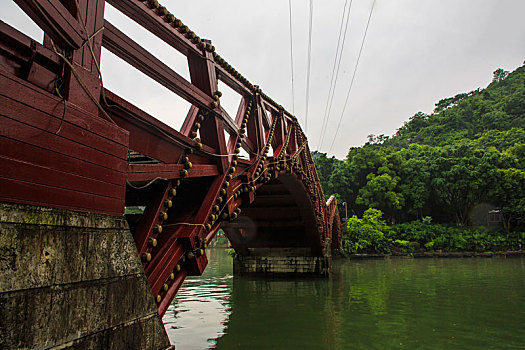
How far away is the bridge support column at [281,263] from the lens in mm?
21641

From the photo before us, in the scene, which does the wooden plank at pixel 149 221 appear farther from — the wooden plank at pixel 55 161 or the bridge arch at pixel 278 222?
the bridge arch at pixel 278 222

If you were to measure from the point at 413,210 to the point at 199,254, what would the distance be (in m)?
45.2

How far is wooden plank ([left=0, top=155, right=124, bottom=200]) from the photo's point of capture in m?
2.75

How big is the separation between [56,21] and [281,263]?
66.2 feet

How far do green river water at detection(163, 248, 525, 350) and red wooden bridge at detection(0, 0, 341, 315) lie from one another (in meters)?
3.35

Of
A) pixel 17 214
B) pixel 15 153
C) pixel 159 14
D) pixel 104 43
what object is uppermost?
pixel 159 14

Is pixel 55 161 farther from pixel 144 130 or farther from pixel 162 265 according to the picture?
pixel 162 265

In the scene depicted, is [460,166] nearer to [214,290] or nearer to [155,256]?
[214,290]

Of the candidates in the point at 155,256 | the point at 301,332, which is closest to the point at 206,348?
the point at 301,332

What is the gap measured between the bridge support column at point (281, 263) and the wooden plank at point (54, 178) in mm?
19101

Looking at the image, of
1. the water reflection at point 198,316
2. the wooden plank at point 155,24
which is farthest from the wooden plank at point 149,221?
the water reflection at point 198,316

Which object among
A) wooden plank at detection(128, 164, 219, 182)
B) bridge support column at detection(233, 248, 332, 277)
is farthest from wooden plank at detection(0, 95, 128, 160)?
bridge support column at detection(233, 248, 332, 277)

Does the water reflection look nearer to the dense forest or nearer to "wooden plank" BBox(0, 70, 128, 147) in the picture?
"wooden plank" BBox(0, 70, 128, 147)

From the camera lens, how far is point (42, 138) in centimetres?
304
